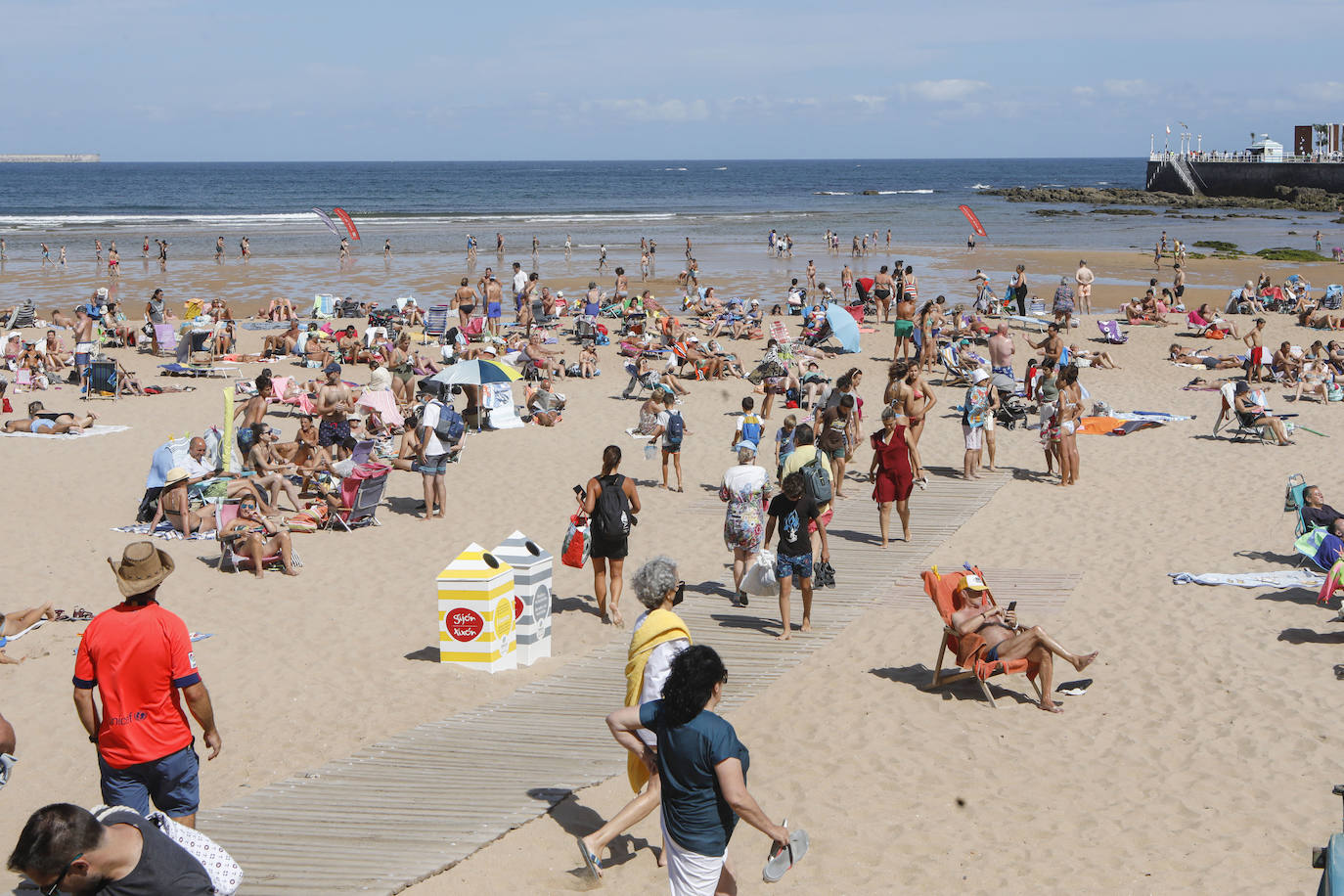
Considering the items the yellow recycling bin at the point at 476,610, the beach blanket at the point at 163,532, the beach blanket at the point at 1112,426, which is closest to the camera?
the yellow recycling bin at the point at 476,610

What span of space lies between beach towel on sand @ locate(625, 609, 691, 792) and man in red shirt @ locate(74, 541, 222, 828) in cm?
172

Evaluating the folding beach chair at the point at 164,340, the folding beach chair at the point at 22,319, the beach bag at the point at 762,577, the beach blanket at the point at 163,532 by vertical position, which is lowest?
the beach blanket at the point at 163,532

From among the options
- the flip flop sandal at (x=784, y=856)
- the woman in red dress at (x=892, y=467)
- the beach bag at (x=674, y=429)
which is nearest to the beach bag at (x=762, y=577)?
the woman in red dress at (x=892, y=467)

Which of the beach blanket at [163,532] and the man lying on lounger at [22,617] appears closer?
the man lying on lounger at [22,617]

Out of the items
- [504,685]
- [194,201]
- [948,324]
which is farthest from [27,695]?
[194,201]

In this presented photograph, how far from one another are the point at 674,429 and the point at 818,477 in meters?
3.91

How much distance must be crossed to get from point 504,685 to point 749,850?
8.61 feet

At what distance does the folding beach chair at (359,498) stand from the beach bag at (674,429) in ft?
9.86

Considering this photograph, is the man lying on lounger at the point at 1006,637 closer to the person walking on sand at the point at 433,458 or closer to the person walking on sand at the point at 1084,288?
the person walking on sand at the point at 433,458

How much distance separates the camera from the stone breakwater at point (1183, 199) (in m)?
65.4

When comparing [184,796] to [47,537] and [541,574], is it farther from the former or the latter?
[47,537]

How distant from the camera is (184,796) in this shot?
455cm

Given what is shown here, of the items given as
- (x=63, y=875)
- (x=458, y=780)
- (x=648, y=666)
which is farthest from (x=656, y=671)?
(x=63, y=875)

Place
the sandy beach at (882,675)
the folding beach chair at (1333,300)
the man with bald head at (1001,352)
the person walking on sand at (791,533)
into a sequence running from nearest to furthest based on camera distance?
1. the sandy beach at (882,675)
2. the person walking on sand at (791,533)
3. the man with bald head at (1001,352)
4. the folding beach chair at (1333,300)
